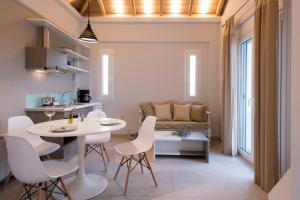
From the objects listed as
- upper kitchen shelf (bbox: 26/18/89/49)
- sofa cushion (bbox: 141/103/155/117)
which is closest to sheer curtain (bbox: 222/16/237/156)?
sofa cushion (bbox: 141/103/155/117)

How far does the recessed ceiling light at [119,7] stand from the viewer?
5364 mm

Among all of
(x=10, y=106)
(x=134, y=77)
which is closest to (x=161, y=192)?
(x=10, y=106)

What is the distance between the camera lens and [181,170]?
3.34m

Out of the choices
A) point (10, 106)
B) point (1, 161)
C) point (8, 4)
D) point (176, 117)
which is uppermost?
point (8, 4)

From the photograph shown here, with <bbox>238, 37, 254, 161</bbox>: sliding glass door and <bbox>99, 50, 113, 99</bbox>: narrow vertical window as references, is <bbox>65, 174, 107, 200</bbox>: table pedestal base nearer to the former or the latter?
<bbox>238, 37, 254, 161</bbox>: sliding glass door

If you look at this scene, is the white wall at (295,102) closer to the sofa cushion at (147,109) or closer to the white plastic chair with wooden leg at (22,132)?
the white plastic chair with wooden leg at (22,132)

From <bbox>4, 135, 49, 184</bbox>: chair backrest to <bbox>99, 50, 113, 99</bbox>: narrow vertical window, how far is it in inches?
161

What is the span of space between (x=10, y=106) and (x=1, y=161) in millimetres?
722

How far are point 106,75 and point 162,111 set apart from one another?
1.80 m

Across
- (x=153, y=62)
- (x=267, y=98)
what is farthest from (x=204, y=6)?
(x=267, y=98)

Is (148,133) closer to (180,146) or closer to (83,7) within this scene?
(180,146)

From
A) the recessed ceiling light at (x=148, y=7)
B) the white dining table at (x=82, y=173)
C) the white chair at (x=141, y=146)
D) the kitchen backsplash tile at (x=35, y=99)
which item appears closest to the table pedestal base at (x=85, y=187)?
the white dining table at (x=82, y=173)

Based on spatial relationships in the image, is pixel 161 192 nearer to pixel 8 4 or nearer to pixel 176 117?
pixel 176 117

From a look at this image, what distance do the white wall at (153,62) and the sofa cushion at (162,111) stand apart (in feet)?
1.66
